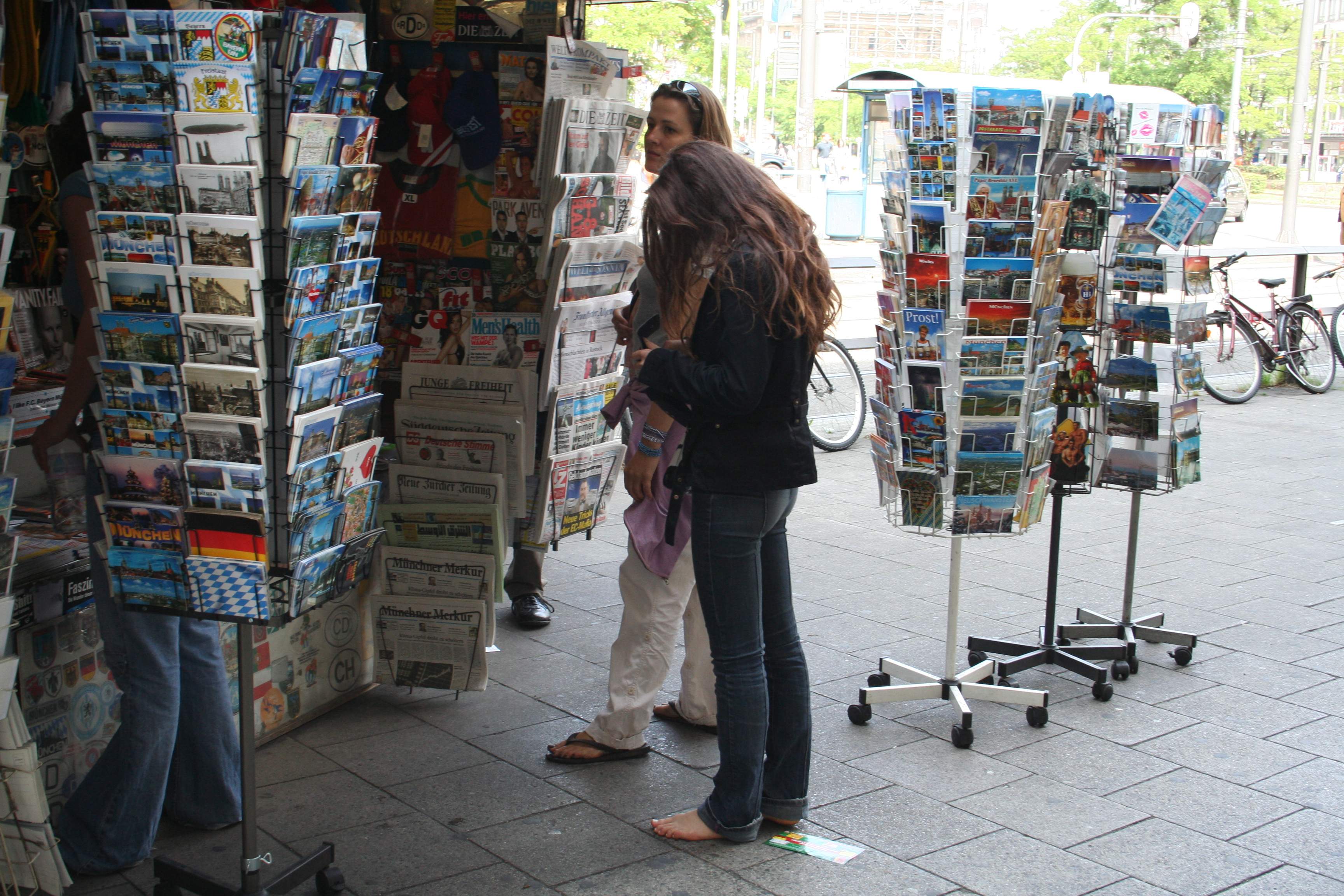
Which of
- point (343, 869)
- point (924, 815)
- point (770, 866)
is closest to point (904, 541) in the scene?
point (924, 815)

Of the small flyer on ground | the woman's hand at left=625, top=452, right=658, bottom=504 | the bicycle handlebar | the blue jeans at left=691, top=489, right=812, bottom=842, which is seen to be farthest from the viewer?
the bicycle handlebar

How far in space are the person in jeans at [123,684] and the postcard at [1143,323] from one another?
3000 millimetres

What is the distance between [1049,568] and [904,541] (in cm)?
185

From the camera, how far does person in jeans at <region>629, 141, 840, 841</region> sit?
2668mm

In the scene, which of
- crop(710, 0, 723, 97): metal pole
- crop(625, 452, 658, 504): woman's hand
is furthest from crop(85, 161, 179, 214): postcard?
crop(710, 0, 723, 97): metal pole

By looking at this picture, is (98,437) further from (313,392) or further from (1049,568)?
(1049,568)

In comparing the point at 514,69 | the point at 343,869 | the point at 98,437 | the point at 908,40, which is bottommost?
the point at 343,869

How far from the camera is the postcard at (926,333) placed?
3438 millimetres

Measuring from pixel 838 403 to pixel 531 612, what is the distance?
3.78 m

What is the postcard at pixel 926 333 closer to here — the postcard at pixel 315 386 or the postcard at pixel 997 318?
the postcard at pixel 997 318

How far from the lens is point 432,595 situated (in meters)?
3.75

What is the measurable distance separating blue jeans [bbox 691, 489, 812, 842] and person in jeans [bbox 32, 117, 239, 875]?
1.25 meters

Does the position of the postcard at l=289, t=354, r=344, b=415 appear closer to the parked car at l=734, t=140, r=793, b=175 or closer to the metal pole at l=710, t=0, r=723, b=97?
the parked car at l=734, t=140, r=793, b=175

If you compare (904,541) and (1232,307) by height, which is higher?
(1232,307)
